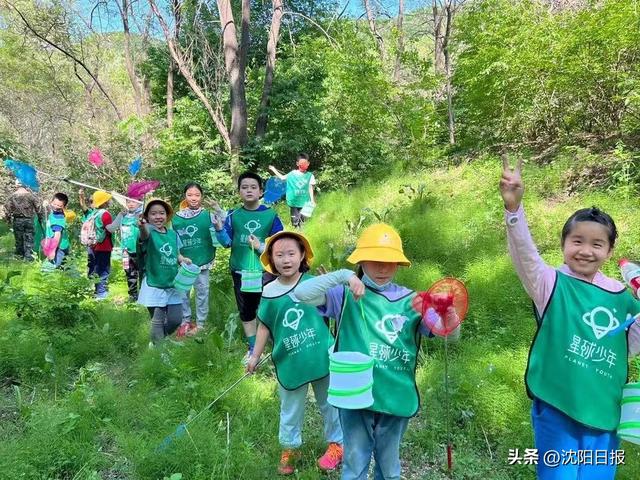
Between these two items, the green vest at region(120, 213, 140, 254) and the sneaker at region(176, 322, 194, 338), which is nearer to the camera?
the sneaker at region(176, 322, 194, 338)

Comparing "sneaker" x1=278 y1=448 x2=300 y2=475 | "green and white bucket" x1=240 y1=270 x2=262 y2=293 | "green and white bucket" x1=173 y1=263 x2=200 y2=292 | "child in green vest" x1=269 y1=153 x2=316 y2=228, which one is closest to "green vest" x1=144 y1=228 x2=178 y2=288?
"green and white bucket" x1=173 y1=263 x2=200 y2=292

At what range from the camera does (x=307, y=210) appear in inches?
332

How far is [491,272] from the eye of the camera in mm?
5211

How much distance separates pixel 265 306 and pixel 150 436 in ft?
4.17

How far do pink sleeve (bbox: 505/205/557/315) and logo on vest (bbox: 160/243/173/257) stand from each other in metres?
3.32

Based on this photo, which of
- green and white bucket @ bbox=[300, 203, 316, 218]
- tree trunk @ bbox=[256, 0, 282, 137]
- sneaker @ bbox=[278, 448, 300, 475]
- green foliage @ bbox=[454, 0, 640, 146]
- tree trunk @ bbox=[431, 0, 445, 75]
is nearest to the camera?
sneaker @ bbox=[278, 448, 300, 475]

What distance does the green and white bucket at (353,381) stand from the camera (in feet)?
7.00

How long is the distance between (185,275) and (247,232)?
2.20 ft

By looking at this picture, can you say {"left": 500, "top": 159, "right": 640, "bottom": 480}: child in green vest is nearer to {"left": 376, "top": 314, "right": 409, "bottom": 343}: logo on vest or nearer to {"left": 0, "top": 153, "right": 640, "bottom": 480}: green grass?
{"left": 376, "top": 314, "right": 409, "bottom": 343}: logo on vest

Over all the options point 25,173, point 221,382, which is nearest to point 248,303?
point 221,382

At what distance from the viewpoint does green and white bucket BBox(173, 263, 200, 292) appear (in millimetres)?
4273

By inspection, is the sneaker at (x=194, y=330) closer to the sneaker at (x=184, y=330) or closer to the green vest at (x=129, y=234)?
the sneaker at (x=184, y=330)

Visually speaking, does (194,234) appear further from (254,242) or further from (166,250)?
(254,242)

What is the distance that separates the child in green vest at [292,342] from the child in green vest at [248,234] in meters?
1.41
